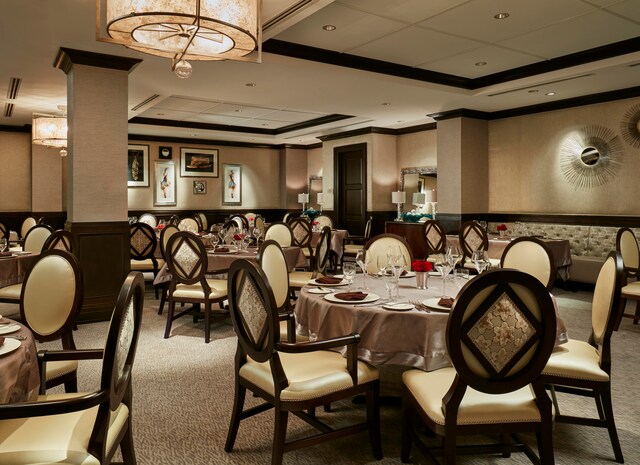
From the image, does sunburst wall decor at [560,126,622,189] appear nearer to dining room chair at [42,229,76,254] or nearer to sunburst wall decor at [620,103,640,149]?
sunburst wall decor at [620,103,640,149]

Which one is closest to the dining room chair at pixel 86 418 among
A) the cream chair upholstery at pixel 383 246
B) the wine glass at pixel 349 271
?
the wine glass at pixel 349 271

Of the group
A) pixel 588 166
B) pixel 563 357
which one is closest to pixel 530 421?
pixel 563 357

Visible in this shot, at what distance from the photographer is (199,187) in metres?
13.2

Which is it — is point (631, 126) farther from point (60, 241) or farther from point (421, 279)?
point (60, 241)

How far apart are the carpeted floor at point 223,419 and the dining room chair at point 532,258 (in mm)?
857

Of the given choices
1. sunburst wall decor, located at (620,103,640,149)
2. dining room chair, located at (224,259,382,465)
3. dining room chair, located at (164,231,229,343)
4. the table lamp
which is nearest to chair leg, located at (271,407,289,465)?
dining room chair, located at (224,259,382,465)

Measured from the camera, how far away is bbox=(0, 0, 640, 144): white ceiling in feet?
15.2

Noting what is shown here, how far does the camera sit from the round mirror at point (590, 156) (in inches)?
308

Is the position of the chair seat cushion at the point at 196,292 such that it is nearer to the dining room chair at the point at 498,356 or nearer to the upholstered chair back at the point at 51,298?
the upholstered chair back at the point at 51,298

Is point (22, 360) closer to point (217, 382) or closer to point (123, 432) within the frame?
point (123, 432)

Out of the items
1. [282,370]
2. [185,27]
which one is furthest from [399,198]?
[282,370]

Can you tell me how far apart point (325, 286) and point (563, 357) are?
1.37 metres

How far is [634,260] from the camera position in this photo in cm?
552

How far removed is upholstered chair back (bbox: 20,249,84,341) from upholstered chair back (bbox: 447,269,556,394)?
199 centimetres
